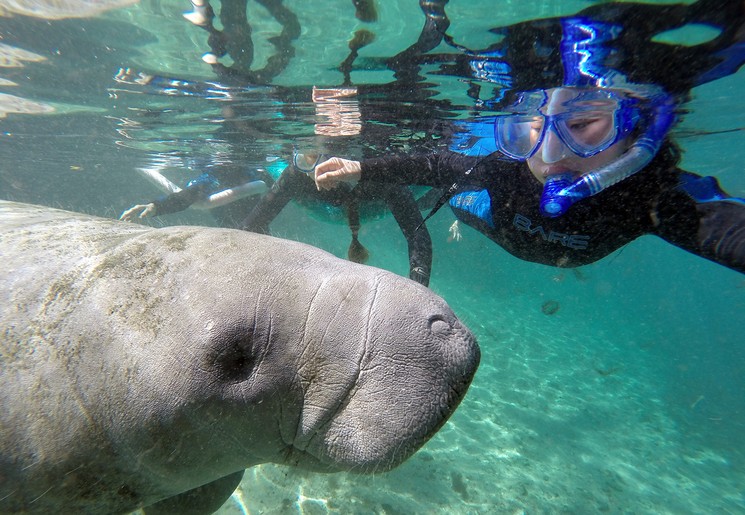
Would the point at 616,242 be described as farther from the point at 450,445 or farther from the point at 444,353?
the point at 450,445

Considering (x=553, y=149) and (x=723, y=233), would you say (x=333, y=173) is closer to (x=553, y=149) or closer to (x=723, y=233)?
(x=553, y=149)

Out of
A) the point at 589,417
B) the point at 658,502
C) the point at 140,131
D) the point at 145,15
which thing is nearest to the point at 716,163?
the point at 589,417

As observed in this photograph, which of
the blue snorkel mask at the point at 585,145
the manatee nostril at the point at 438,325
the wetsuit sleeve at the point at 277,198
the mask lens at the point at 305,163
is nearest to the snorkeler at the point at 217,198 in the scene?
the wetsuit sleeve at the point at 277,198

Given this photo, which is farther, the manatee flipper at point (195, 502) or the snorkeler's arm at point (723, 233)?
the snorkeler's arm at point (723, 233)

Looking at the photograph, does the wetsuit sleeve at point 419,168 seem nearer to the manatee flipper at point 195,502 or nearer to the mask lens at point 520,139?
the mask lens at point 520,139

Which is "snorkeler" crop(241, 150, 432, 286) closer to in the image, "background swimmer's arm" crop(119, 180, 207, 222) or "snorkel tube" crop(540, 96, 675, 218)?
"snorkel tube" crop(540, 96, 675, 218)

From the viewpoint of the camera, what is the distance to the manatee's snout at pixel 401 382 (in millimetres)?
1368

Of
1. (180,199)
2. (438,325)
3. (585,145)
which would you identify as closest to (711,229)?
(585,145)

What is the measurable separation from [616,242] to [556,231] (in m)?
0.63

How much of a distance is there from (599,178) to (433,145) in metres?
10.1

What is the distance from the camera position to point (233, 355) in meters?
1.48

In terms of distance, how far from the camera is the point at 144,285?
1.63m

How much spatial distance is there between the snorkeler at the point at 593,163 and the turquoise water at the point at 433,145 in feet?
3.06

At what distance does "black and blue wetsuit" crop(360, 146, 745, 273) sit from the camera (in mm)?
3129
